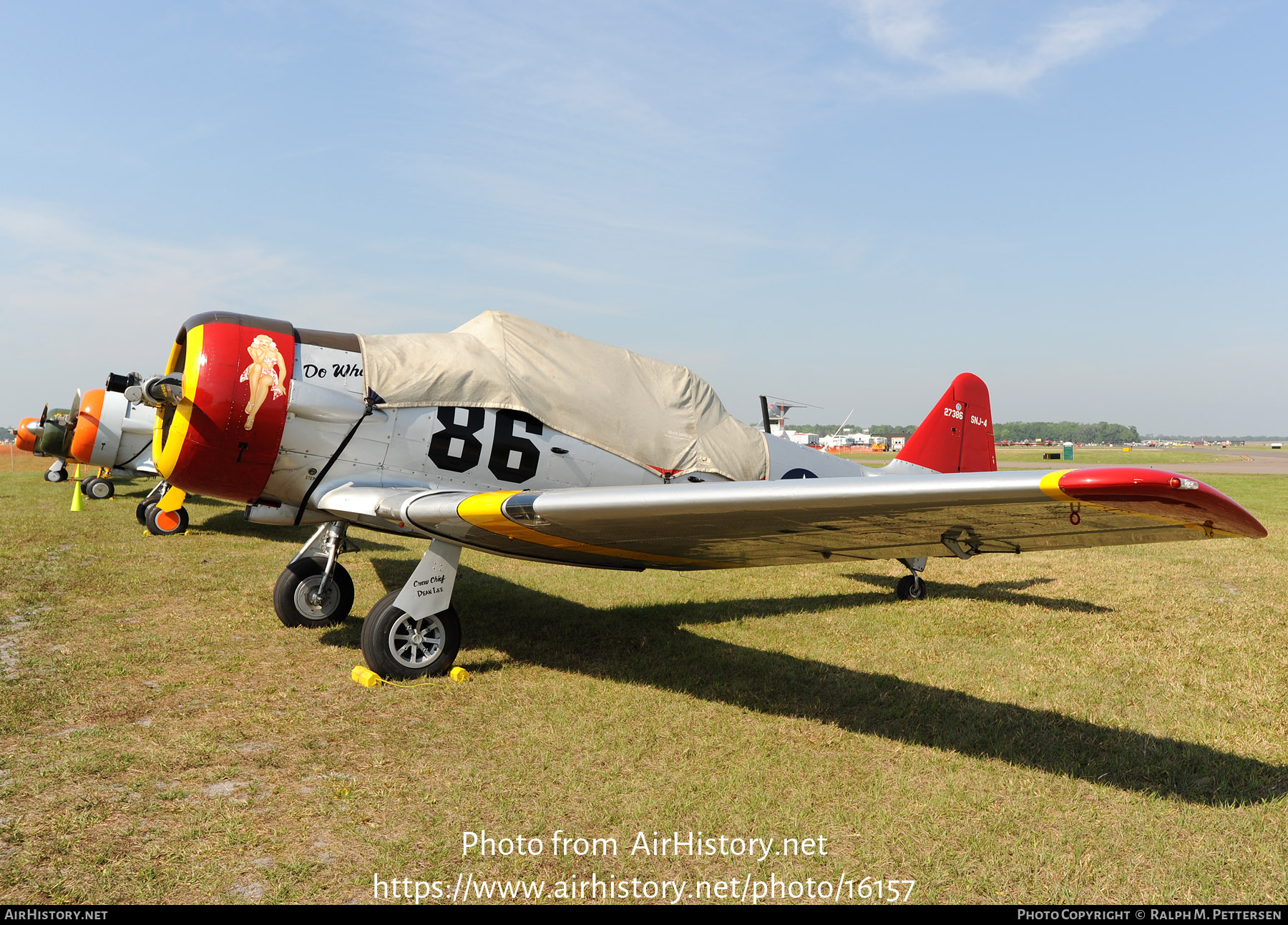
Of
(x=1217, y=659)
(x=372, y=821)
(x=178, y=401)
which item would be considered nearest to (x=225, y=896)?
(x=372, y=821)

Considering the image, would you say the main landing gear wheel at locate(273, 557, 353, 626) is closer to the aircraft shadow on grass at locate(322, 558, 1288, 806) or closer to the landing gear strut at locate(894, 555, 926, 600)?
the aircraft shadow on grass at locate(322, 558, 1288, 806)

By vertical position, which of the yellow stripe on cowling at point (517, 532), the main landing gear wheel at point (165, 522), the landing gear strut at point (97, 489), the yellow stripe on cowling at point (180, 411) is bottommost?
the landing gear strut at point (97, 489)

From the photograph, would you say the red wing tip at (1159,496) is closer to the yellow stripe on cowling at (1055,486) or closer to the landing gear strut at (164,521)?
the yellow stripe on cowling at (1055,486)

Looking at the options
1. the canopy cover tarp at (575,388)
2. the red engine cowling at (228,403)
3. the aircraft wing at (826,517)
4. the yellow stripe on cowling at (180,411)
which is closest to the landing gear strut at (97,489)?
the yellow stripe on cowling at (180,411)

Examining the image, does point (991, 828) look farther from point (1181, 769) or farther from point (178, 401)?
point (178, 401)

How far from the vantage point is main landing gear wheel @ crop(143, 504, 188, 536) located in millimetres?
12703

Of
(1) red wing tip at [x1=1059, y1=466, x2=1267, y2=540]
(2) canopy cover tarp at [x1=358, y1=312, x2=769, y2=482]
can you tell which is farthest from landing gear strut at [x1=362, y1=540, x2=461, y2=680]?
(1) red wing tip at [x1=1059, y1=466, x2=1267, y2=540]

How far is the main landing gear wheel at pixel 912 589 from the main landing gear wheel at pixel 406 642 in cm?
532

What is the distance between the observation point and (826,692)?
535cm

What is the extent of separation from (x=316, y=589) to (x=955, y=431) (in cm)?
762

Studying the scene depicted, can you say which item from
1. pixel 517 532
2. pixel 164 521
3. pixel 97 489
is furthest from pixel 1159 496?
pixel 97 489

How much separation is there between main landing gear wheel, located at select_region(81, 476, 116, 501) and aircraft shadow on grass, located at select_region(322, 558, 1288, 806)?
51.1 feet

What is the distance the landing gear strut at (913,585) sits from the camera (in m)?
8.60

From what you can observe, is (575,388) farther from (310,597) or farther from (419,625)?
(310,597)
